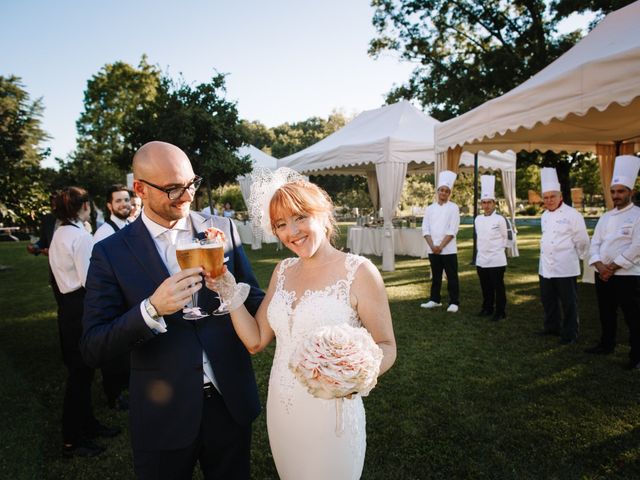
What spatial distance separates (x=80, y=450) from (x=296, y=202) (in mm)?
3192

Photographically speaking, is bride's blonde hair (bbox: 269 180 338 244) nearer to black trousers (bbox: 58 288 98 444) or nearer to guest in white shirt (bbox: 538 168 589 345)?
black trousers (bbox: 58 288 98 444)

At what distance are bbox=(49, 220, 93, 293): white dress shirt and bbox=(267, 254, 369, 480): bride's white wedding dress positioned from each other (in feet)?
8.39

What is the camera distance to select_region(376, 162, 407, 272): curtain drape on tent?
38.0ft

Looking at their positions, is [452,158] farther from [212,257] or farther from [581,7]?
[581,7]

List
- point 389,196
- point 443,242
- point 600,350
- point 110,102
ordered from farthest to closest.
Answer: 1. point 110,102
2. point 389,196
3. point 443,242
4. point 600,350

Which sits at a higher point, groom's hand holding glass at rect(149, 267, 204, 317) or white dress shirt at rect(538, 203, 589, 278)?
groom's hand holding glass at rect(149, 267, 204, 317)

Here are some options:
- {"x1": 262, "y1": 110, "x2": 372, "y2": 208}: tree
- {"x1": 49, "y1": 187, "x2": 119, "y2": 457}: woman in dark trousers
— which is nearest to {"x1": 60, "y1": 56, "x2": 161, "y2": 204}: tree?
{"x1": 262, "y1": 110, "x2": 372, "y2": 208}: tree

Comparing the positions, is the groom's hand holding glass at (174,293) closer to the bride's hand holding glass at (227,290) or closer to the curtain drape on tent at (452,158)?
the bride's hand holding glass at (227,290)

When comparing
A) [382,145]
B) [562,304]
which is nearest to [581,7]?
[382,145]

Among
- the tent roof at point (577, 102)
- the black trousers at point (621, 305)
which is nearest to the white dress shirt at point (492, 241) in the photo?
the tent roof at point (577, 102)

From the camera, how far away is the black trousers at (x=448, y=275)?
303 inches

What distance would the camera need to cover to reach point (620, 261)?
16.2 ft

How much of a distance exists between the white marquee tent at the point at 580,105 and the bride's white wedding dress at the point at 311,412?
437 cm

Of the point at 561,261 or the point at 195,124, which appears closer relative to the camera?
the point at 561,261
